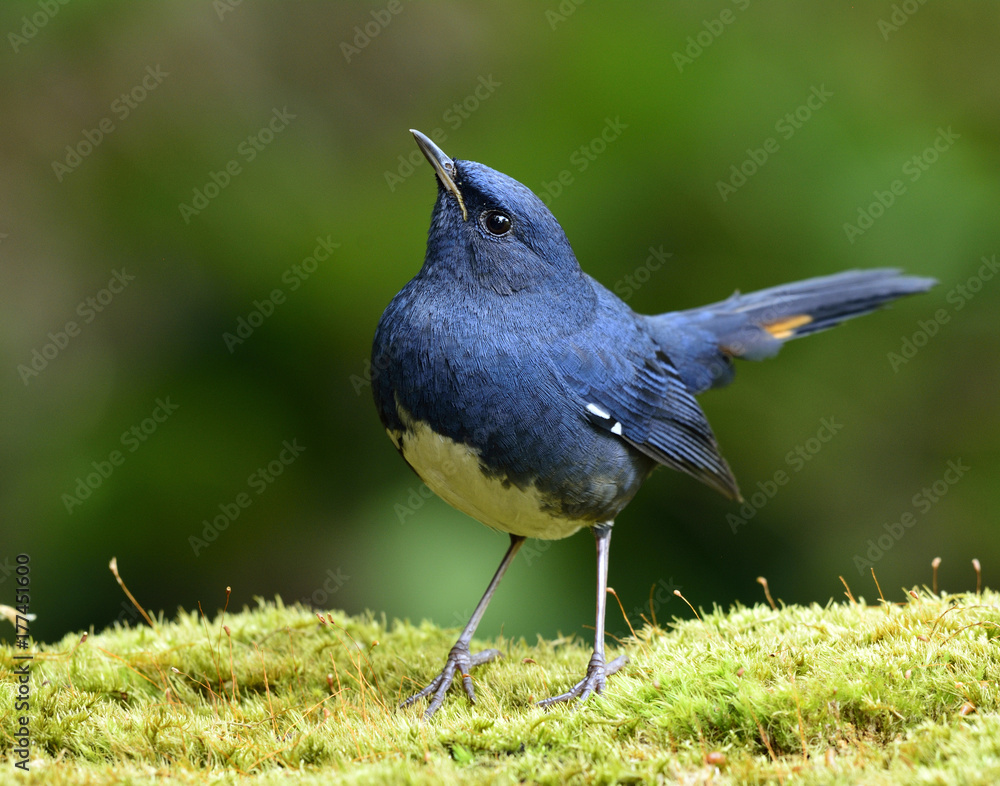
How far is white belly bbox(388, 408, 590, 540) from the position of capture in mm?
3129

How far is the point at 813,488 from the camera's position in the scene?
4.89 m

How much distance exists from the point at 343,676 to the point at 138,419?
2178 mm

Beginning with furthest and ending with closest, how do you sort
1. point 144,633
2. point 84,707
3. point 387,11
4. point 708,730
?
point 387,11 < point 144,633 < point 84,707 < point 708,730

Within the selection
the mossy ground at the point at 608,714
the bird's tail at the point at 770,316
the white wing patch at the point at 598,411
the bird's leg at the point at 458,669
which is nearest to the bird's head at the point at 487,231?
the white wing patch at the point at 598,411

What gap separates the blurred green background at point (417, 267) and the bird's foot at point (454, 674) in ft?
3.90

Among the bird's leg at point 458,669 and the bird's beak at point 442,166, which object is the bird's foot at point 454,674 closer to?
the bird's leg at point 458,669

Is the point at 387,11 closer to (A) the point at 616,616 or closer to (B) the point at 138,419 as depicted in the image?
(B) the point at 138,419

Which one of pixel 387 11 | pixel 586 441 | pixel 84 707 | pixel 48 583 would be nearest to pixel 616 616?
pixel 586 441

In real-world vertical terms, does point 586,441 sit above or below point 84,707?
above

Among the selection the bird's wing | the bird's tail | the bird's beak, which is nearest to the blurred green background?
the bird's tail

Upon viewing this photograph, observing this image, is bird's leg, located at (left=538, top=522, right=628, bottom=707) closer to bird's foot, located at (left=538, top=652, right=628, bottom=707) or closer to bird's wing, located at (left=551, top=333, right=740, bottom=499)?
bird's foot, located at (left=538, top=652, right=628, bottom=707)

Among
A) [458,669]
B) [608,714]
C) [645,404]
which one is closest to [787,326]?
[645,404]

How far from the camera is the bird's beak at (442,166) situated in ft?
11.0

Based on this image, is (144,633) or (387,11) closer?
(144,633)
